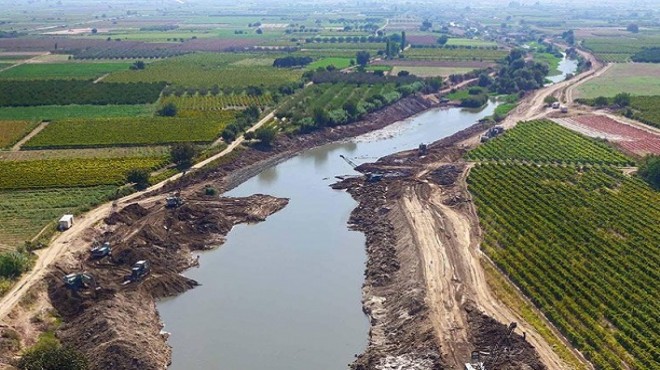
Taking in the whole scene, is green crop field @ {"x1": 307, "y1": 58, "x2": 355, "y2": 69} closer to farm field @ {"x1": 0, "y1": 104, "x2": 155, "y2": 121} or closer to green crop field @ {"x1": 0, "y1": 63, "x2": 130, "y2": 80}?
green crop field @ {"x1": 0, "y1": 63, "x2": 130, "y2": 80}

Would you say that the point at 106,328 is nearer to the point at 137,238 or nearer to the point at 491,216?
the point at 137,238

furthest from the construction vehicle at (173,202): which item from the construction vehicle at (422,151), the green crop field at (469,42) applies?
the green crop field at (469,42)

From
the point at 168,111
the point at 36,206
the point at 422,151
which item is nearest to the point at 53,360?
the point at 36,206

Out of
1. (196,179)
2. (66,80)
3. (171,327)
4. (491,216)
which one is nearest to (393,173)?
(491,216)

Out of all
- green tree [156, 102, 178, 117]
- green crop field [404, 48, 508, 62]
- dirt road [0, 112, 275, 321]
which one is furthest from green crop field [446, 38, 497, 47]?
dirt road [0, 112, 275, 321]

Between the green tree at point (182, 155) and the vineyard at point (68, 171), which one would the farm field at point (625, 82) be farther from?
the vineyard at point (68, 171)

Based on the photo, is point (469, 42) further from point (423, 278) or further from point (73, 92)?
point (423, 278)
